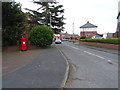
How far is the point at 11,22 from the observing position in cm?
1471

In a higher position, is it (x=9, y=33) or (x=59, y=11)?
(x=59, y=11)

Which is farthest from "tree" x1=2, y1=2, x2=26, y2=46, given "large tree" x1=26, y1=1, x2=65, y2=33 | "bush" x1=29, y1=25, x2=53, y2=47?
"large tree" x1=26, y1=1, x2=65, y2=33

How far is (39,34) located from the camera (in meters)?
18.0

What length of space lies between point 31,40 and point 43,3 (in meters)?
13.2

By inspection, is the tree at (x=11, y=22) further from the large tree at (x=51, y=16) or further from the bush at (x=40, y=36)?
the large tree at (x=51, y=16)

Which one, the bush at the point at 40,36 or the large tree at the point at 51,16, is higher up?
the large tree at the point at 51,16

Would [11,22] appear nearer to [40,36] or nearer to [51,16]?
[40,36]

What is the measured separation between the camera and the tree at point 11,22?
1356 cm

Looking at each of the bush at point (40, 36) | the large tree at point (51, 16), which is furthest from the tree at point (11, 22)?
the large tree at point (51, 16)

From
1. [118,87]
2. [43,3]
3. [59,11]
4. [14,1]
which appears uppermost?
[43,3]

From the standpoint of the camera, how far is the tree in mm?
13558

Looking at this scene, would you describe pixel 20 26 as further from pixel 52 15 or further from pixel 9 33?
pixel 52 15

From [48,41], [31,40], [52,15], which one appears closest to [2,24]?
[31,40]

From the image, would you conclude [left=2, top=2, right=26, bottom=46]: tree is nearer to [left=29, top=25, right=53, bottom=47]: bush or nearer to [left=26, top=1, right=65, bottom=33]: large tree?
[left=29, top=25, right=53, bottom=47]: bush
